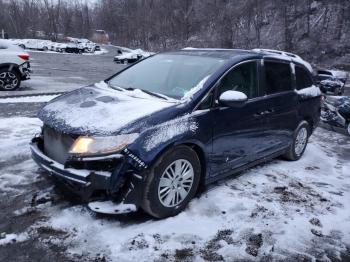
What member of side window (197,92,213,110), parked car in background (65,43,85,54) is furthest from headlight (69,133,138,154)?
parked car in background (65,43,85,54)

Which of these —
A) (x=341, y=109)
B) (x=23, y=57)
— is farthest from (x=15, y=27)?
(x=341, y=109)

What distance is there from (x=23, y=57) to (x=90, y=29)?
90132mm

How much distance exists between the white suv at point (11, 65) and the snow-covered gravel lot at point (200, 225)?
645cm

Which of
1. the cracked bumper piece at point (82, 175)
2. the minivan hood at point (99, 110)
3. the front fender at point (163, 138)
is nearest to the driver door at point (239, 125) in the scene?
the front fender at point (163, 138)

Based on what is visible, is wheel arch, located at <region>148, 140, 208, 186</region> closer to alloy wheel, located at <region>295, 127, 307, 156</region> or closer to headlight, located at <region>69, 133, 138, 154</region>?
headlight, located at <region>69, 133, 138, 154</region>

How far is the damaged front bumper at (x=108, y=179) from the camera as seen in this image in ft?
10.8

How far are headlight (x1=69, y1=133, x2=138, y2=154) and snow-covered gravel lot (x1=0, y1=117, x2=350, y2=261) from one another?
2.50 ft

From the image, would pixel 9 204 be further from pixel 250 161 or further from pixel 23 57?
pixel 23 57

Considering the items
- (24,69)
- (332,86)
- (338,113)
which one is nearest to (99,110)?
(338,113)

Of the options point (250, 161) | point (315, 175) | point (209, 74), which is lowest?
point (315, 175)

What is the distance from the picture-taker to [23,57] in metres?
10.9

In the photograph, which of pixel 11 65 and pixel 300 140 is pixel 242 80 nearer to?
pixel 300 140

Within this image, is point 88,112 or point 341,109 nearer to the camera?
point 88,112

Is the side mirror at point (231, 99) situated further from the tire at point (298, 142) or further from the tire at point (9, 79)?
the tire at point (9, 79)
